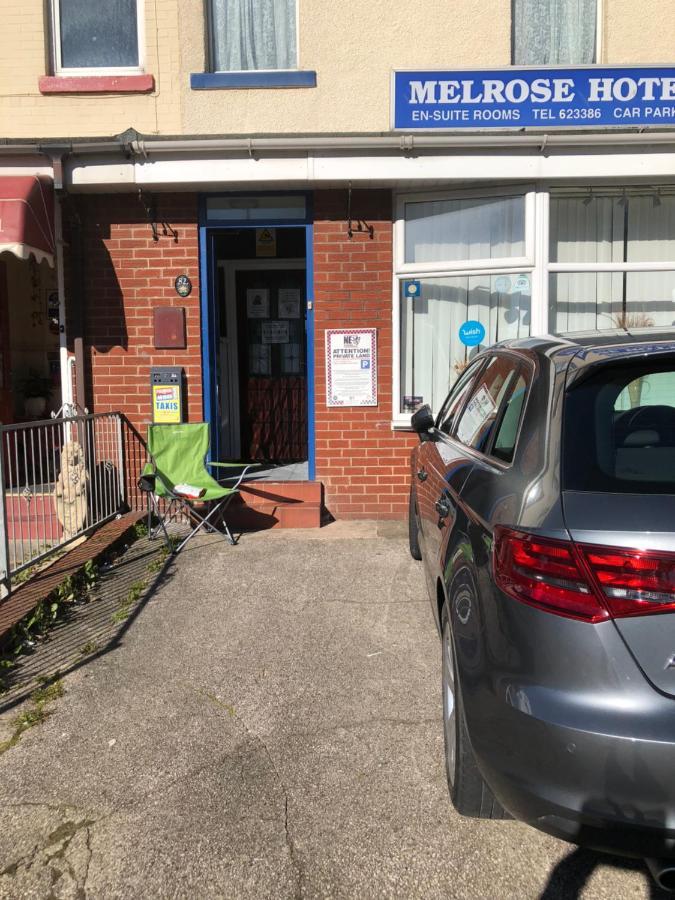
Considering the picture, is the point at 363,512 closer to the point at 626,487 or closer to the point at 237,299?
the point at 237,299

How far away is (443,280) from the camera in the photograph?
710 cm

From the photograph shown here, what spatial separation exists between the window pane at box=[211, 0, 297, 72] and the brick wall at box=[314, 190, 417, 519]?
138 cm

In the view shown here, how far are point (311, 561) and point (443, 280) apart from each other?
10.1 feet

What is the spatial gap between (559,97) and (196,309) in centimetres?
375

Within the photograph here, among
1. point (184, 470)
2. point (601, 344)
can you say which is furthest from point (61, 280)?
point (601, 344)

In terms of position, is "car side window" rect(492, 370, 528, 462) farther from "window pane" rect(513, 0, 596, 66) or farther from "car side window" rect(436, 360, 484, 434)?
"window pane" rect(513, 0, 596, 66)

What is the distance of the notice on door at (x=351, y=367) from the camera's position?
7.02m

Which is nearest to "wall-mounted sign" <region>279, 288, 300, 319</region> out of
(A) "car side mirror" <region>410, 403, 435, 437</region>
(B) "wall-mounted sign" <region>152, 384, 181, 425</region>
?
(B) "wall-mounted sign" <region>152, 384, 181, 425</region>

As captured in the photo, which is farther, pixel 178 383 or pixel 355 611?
pixel 178 383

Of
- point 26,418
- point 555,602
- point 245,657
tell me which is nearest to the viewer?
point 555,602

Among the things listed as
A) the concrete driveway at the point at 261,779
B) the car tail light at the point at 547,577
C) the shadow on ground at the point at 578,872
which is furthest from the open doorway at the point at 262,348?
the car tail light at the point at 547,577

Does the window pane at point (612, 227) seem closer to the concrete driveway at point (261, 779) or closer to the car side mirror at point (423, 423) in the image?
the car side mirror at point (423, 423)

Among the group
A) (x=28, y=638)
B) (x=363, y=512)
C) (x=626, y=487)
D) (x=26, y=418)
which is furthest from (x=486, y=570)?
(x=26, y=418)

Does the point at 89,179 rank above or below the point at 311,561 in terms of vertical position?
above
